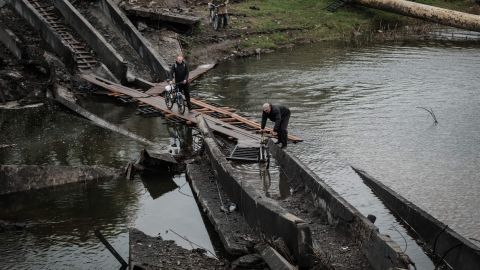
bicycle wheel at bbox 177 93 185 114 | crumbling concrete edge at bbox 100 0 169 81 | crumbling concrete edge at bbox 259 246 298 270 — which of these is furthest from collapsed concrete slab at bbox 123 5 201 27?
crumbling concrete edge at bbox 259 246 298 270

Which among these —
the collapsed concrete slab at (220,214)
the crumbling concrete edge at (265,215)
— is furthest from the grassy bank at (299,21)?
the crumbling concrete edge at (265,215)

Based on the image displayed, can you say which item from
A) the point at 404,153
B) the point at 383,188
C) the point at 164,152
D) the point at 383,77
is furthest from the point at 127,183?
the point at 383,77

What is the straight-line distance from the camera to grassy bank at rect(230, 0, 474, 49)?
1286 inches

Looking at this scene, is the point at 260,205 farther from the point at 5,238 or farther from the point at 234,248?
the point at 5,238

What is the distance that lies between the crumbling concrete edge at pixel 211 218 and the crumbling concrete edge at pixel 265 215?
0.55 m

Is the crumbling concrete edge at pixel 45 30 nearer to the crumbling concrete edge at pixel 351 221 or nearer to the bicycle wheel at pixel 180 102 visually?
the bicycle wheel at pixel 180 102

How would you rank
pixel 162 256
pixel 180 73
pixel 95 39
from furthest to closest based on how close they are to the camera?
pixel 95 39, pixel 180 73, pixel 162 256

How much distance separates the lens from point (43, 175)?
48.3 ft

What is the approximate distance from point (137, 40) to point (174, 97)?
658 cm

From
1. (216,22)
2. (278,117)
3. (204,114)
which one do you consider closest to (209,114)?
(204,114)

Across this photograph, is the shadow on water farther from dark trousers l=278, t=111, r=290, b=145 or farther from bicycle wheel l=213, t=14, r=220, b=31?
bicycle wheel l=213, t=14, r=220, b=31

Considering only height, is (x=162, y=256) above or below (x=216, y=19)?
below

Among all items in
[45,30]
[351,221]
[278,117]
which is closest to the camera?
[351,221]

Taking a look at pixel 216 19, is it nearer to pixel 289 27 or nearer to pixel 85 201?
pixel 289 27
